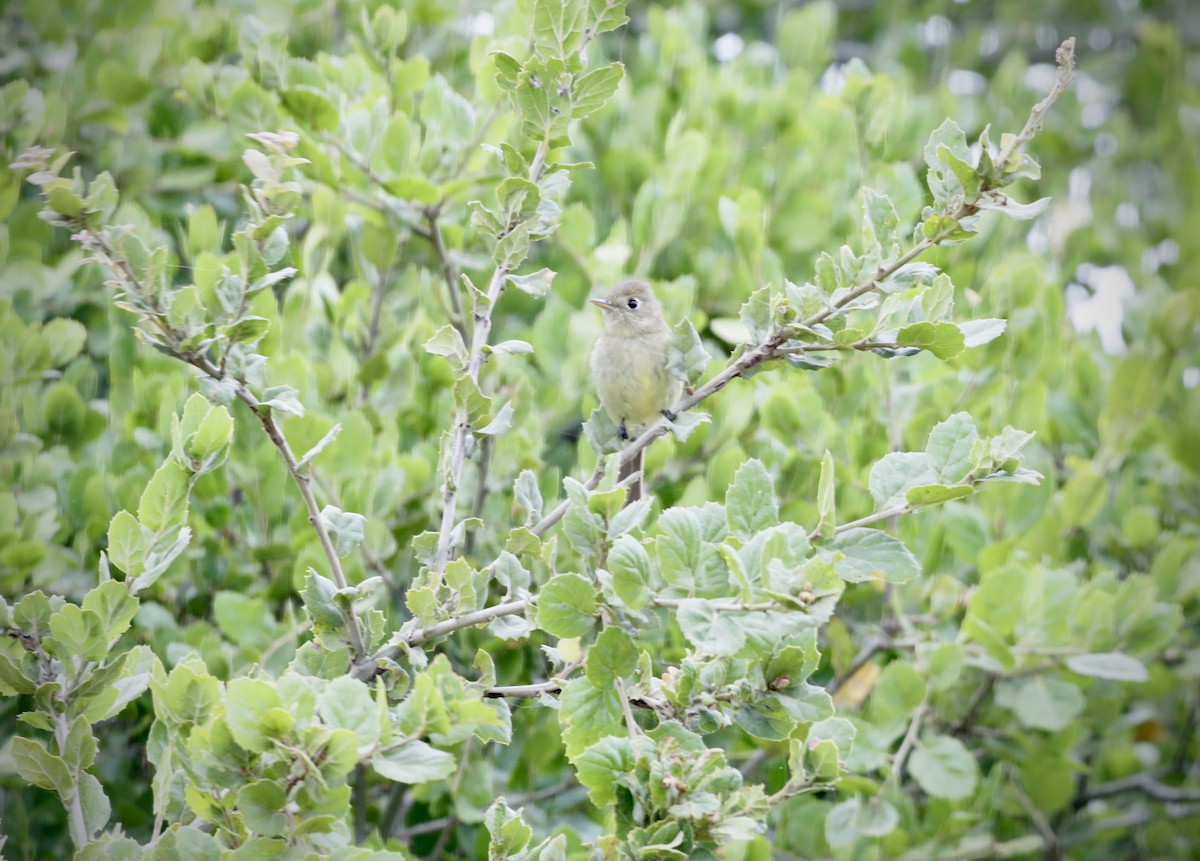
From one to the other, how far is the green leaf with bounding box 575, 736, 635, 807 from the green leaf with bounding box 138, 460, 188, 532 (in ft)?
2.78

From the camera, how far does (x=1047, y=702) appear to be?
11.5 ft

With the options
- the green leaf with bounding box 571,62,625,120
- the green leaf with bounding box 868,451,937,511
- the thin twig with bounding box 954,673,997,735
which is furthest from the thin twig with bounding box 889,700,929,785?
the green leaf with bounding box 571,62,625,120

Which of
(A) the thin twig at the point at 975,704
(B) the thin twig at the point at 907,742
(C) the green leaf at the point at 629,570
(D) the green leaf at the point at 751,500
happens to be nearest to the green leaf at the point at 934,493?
(D) the green leaf at the point at 751,500

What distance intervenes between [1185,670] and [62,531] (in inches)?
138

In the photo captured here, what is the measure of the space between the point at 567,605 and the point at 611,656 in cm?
11

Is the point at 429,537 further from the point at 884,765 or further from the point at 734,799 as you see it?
the point at 884,765

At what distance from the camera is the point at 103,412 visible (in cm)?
341

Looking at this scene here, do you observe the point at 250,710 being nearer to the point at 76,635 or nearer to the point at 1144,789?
the point at 76,635

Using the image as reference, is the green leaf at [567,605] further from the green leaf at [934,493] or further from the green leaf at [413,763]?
the green leaf at [934,493]

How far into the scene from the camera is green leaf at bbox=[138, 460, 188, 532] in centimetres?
219

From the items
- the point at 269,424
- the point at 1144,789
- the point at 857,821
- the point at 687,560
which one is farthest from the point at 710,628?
the point at 1144,789

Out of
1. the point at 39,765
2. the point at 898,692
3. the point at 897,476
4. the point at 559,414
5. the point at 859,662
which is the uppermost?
the point at 897,476

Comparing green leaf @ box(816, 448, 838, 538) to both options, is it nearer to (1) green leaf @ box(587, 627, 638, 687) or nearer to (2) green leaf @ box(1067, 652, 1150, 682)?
(1) green leaf @ box(587, 627, 638, 687)

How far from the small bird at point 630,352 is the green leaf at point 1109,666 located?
1.41 m
